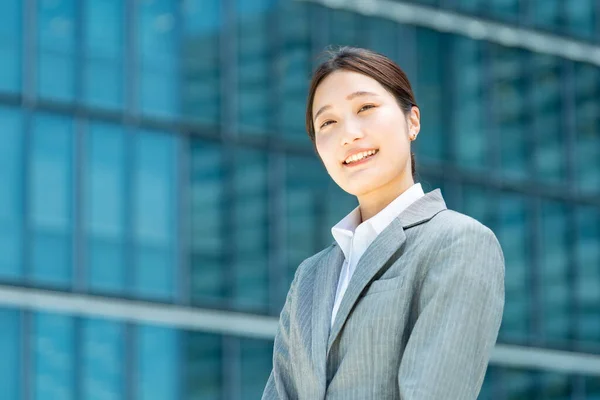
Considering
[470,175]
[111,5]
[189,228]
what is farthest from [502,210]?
[111,5]

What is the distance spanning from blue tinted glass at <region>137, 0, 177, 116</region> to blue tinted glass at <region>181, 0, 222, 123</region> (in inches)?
7.6

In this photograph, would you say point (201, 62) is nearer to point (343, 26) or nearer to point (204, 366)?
point (343, 26)

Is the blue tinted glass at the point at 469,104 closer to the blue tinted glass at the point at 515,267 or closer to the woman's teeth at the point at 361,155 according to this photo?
the blue tinted glass at the point at 515,267

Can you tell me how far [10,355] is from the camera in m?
21.7

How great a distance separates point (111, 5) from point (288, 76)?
320 centimetres

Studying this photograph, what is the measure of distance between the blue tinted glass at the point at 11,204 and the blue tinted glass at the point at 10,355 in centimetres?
62

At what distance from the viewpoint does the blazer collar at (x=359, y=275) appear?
3361mm

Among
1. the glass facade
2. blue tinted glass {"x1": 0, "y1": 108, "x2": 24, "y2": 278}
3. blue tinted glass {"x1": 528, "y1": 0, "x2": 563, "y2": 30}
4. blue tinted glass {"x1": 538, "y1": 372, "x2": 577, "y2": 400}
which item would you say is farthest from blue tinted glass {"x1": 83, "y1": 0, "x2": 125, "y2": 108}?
blue tinted glass {"x1": 538, "y1": 372, "x2": 577, "y2": 400}

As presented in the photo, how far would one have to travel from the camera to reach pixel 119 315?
23.0m

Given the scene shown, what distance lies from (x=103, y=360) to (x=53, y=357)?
832mm

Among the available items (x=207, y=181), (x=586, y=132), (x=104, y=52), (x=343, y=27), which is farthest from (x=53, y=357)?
(x=586, y=132)

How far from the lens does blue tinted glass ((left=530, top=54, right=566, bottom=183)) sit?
28344 millimetres

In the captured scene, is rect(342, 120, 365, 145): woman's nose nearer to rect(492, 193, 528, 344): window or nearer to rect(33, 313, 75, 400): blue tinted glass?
rect(33, 313, 75, 400): blue tinted glass

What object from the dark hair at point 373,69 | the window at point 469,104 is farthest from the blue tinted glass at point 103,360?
the dark hair at point 373,69
